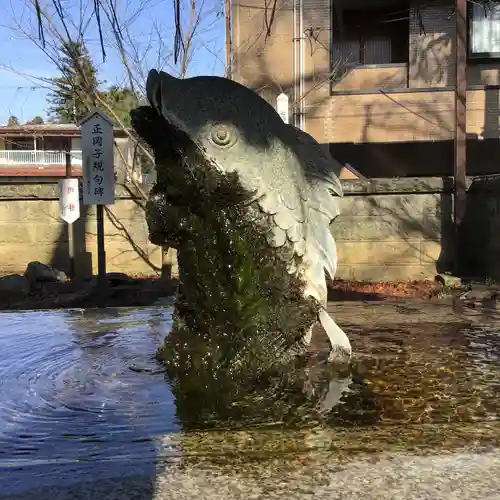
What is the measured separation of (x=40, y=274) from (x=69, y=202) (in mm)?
1370

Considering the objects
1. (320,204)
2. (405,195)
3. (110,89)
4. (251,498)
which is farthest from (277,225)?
(110,89)

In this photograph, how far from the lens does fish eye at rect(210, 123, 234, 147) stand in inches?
148

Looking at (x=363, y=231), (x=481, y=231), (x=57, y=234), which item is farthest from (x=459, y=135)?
(x=57, y=234)

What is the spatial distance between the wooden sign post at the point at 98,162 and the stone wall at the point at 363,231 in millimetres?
1968

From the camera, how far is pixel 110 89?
1213 cm

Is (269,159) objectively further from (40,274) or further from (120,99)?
(120,99)

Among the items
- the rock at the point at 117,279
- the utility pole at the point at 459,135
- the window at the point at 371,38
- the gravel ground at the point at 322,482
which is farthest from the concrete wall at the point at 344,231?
the gravel ground at the point at 322,482

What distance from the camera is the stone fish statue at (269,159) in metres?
3.75

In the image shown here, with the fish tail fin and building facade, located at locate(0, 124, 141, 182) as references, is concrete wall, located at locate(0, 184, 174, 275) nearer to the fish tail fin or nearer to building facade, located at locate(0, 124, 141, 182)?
the fish tail fin

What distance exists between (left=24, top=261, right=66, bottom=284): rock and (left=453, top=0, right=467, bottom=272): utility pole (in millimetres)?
7108

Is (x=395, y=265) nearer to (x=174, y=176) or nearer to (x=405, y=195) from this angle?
(x=405, y=195)

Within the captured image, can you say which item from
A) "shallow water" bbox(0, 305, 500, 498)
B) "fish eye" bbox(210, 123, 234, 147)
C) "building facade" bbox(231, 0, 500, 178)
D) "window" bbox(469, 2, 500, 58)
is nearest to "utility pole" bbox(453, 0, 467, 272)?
"building facade" bbox(231, 0, 500, 178)

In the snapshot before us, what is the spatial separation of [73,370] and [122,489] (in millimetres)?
2152

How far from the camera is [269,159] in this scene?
3889 millimetres
